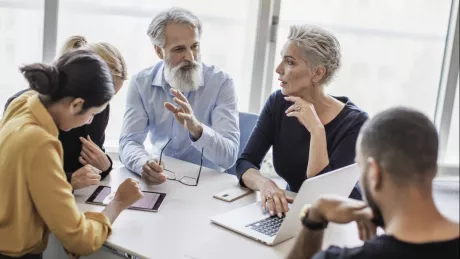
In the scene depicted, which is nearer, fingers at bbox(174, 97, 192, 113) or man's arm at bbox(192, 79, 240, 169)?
fingers at bbox(174, 97, 192, 113)

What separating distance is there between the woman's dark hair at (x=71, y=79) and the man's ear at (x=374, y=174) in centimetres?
79

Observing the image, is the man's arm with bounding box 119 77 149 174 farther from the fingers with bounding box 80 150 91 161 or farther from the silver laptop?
the silver laptop

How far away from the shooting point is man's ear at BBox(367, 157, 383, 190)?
3.62 ft

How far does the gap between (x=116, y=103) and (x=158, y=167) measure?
4.10 ft

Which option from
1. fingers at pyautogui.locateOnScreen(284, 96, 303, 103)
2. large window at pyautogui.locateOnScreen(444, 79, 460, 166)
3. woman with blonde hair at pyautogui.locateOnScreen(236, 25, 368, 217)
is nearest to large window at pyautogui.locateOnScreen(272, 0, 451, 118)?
large window at pyautogui.locateOnScreen(444, 79, 460, 166)

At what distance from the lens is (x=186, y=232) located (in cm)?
162

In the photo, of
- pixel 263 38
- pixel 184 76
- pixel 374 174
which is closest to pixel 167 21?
pixel 184 76

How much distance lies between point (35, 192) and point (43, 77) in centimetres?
30

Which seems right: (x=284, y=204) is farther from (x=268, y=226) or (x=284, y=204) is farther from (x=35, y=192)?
(x=35, y=192)

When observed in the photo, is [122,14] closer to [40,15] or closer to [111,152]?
[40,15]

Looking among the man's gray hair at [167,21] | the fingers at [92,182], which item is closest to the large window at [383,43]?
the man's gray hair at [167,21]

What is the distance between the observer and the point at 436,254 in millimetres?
1006

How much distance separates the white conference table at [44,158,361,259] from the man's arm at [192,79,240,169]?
9.9 inches

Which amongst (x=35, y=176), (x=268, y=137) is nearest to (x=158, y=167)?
(x=268, y=137)
